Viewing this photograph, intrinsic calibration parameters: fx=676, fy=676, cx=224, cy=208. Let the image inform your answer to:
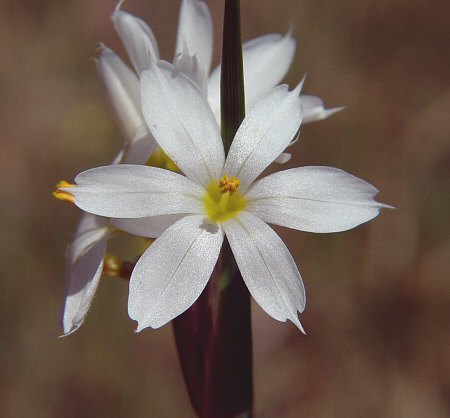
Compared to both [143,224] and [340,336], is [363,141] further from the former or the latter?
[143,224]

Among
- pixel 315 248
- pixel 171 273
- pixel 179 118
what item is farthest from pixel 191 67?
pixel 315 248

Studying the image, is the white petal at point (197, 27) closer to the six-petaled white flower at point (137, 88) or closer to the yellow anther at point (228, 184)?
the six-petaled white flower at point (137, 88)

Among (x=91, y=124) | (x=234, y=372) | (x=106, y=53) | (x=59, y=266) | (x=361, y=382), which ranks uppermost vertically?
(x=106, y=53)

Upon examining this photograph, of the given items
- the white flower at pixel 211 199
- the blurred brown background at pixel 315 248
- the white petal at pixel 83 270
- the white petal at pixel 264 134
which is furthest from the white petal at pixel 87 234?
the blurred brown background at pixel 315 248

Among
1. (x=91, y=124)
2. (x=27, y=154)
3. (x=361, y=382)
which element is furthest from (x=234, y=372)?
(x=27, y=154)

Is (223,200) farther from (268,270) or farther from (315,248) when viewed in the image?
(315,248)

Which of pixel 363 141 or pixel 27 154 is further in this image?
pixel 27 154
